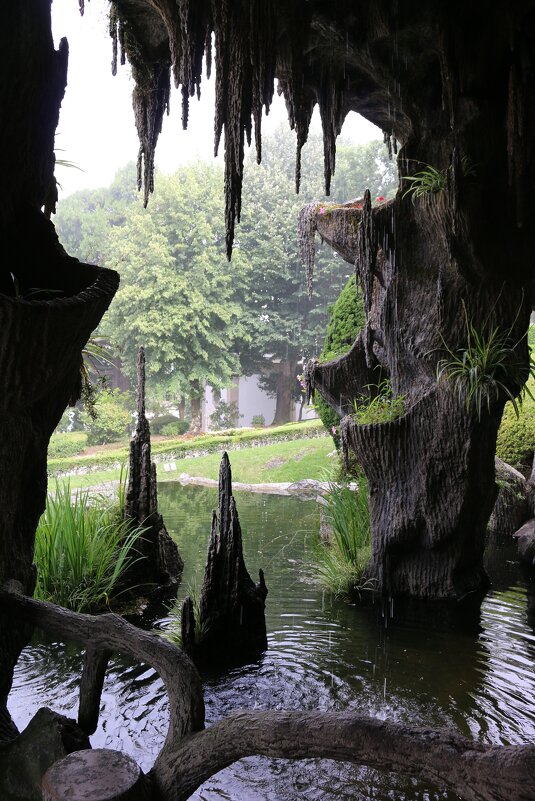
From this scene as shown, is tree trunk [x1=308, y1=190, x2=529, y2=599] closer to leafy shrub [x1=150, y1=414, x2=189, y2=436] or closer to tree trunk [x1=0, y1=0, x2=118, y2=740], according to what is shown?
tree trunk [x1=0, y1=0, x2=118, y2=740]

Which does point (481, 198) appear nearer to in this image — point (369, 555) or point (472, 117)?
point (472, 117)

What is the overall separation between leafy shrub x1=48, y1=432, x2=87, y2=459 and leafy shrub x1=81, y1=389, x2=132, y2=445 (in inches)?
20.9

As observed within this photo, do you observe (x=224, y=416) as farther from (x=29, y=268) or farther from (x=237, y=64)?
(x=29, y=268)

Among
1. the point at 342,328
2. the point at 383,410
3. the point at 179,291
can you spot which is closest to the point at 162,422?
the point at 179,291

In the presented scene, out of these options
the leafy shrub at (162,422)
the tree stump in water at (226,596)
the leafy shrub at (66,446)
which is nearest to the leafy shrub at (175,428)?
the leafy shrub at (162,422)

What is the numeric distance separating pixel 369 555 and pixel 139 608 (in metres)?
2.33

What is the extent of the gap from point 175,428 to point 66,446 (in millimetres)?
4544

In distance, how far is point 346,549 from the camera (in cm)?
679

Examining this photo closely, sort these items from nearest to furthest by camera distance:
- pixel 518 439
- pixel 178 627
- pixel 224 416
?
pixel 178 627 < pixel 518 439 < pixel 224 416

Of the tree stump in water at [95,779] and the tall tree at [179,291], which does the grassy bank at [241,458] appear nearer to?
the tall tree at [179,291]

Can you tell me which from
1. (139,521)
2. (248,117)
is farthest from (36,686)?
(248,117)

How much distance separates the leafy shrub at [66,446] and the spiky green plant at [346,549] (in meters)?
17.9

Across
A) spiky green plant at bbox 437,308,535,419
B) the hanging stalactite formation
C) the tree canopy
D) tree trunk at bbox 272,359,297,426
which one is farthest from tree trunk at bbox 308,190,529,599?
tree trunk at bbox 272,359,297,426

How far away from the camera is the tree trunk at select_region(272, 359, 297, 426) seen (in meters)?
28.4
